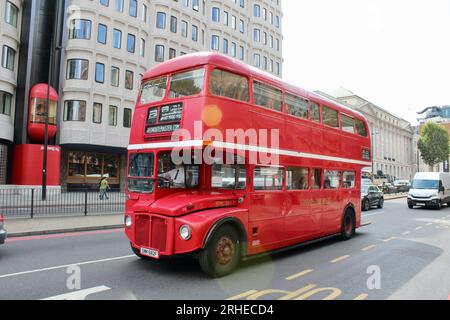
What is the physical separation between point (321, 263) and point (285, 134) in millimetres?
2856

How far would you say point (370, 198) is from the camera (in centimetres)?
2119

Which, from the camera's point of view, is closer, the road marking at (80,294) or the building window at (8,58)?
the road marking at (80,294)

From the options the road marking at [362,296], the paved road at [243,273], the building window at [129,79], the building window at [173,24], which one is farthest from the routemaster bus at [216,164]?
the building window at [173,24]

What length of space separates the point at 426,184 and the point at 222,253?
69.8ft

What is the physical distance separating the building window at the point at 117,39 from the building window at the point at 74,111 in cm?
600

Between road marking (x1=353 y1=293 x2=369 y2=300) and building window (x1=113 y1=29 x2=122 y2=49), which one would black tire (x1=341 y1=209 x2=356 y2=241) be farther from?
building window (x1=113 y1=29 x2=122 y2=49)

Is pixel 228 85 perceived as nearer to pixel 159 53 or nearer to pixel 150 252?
pixel 150 252

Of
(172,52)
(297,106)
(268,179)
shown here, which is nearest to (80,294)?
(268,179)

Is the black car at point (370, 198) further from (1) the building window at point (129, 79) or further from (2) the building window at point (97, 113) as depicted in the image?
(1) the building window at point (129, 79)

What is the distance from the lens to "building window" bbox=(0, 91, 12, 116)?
2402 centimetres

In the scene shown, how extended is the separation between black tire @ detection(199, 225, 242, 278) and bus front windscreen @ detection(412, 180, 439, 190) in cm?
2056

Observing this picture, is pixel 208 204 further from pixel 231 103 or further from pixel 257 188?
pixel 231 103

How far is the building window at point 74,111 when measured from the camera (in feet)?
89.0

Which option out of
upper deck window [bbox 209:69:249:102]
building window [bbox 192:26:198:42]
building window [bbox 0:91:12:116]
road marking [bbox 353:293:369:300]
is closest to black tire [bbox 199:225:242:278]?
road marking [bbox 353:293:369:300]
